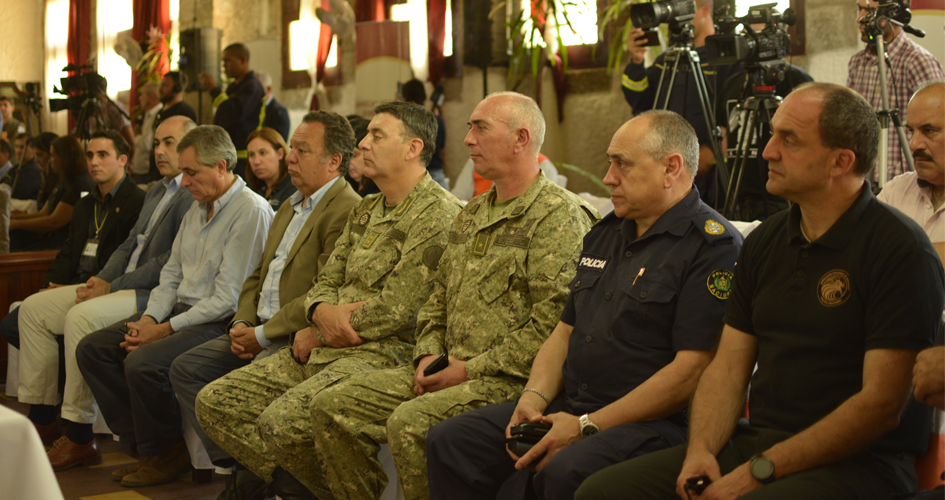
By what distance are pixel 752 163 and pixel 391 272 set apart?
1731 millimetres

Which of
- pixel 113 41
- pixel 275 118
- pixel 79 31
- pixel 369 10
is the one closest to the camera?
pixel 275 118

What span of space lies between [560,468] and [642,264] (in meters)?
0.51

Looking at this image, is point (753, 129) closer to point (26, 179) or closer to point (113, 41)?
point (26, 179)

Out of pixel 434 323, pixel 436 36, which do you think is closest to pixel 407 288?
pixel 434 323

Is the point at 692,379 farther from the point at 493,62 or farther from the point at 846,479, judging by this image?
the point at 493,62

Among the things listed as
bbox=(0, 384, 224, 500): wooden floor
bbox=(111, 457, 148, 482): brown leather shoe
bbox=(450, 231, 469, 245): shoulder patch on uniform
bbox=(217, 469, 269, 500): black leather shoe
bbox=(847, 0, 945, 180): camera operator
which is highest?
bbox=(847, 0, 945, 180): camera operator

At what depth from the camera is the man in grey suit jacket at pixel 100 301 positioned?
324cm

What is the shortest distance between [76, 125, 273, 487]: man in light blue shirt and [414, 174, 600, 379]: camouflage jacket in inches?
47.5

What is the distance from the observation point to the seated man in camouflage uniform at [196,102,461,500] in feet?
7.83

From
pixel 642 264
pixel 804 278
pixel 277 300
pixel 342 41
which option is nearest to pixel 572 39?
pixel 342 41

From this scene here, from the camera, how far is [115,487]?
297cm

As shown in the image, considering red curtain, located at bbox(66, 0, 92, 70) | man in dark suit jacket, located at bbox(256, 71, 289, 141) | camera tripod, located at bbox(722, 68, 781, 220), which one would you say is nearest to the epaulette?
camera tripod, located at bbox(722, 68, 781, 220)

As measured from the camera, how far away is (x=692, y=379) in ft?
5.60

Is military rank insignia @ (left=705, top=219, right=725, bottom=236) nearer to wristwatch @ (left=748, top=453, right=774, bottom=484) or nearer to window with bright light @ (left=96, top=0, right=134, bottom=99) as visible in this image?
wristwatch @ (left=748, top=453, right=774, bottom=484)
